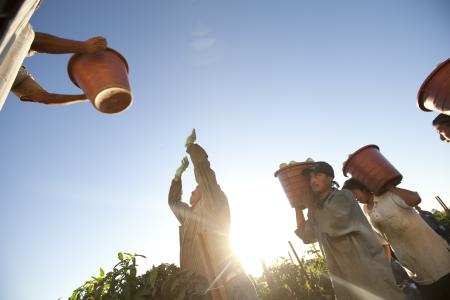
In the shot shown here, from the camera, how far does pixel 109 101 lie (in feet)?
5.73

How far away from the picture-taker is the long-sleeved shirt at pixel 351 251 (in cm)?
248

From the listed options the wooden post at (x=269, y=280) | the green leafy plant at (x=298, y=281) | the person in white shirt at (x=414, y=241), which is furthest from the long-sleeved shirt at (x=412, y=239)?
the wooden post at (x=269, y=280)

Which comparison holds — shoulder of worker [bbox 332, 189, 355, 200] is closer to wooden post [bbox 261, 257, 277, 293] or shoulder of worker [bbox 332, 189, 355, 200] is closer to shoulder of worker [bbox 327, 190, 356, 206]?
shoulder of worker [bbox 327, 190, 356, 206]

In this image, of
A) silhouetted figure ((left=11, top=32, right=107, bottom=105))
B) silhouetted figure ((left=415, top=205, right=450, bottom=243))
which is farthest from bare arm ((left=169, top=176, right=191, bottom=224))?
silhouetted figure ((left=415, top=205, right=450, bottom=243))

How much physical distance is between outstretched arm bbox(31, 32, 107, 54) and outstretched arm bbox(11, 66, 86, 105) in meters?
0.33

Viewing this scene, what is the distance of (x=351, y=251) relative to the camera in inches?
107

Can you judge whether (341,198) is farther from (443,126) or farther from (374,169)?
(443,126)

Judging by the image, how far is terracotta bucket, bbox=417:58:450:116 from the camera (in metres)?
2.36

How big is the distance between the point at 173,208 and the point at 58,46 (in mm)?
2923

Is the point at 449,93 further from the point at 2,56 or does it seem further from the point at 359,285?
the point at 2,56

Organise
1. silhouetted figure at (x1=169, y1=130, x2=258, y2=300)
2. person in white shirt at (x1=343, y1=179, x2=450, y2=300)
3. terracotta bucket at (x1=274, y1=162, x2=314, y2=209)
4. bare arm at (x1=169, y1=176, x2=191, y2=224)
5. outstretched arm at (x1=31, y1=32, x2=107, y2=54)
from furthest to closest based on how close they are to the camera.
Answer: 1. bare arm at (x1=169, y1=176, x2=191, y2=224)
2. terracotta bucket at (x1=274, y1=162, x2=314, y2=209)
3. person in white shirt at (x1=343, y1=179, x2=450, y2=300)
4. silhouetted figure at (x1=169, y1=130, x2=258, y2=300)
5. outstretched arm at (x1=31, y1=32, x2=107, y2=54)

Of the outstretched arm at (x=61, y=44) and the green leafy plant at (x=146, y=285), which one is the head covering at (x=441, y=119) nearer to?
the green leafy plant at (x=146, y=285)

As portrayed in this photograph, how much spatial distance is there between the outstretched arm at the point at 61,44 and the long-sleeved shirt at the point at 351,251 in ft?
8.56

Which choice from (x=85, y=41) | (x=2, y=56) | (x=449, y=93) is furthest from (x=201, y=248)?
(x=449, y=93)
